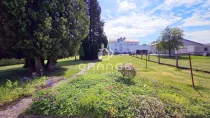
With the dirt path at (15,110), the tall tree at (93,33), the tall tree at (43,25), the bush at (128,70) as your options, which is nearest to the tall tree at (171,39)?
the tall tree at (93,33)

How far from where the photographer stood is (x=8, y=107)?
13.2 ft

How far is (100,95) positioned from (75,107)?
2.75ft

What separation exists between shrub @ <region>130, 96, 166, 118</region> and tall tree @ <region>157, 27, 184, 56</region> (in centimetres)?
3462

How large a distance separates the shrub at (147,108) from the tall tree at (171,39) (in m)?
34.6

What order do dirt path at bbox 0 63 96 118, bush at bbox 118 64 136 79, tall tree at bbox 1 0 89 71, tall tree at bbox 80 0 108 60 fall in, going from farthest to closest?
tall tree at bbox 80 0 108 60, tall tree at bbox 1 0 89 71, bush at bbox 118 64 136 79, dirt path at bbox 0 63 96 118

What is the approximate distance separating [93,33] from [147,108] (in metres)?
22.5

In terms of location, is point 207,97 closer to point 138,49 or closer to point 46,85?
point 46,85

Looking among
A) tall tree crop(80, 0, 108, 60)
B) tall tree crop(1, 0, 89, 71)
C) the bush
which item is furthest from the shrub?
tall tree crop(80, 0, 108, 60)

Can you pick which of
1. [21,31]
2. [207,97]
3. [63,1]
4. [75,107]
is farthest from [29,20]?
[207,97]

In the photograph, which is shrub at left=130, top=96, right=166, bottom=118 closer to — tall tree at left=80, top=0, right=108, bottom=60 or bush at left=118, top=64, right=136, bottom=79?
bush at left=118, top=64, right=136, bottom=79

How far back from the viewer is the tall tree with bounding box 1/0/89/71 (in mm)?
7532

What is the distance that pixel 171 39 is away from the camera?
3422cm

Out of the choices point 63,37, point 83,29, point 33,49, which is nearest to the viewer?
point 33,49

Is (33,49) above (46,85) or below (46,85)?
above
